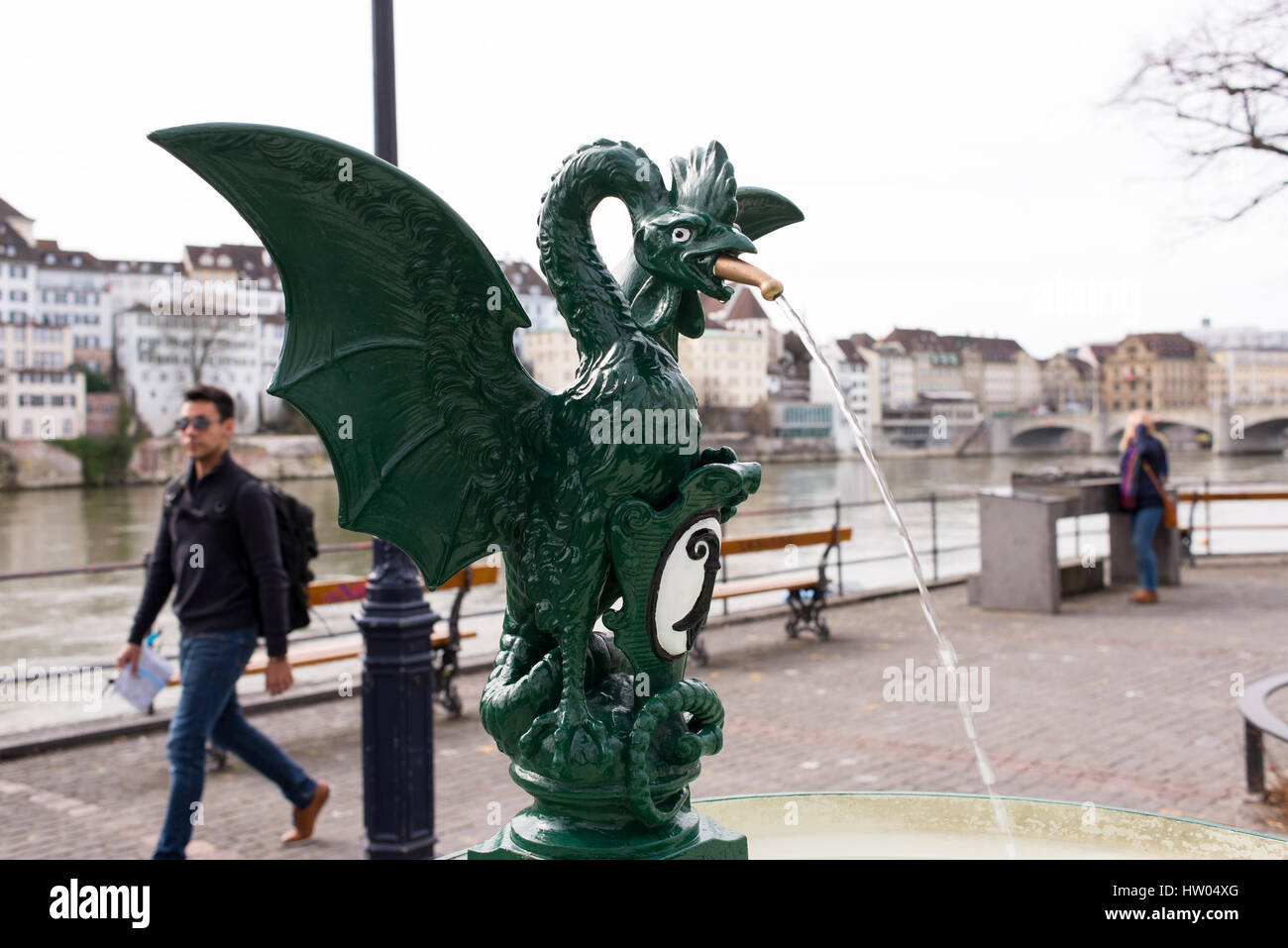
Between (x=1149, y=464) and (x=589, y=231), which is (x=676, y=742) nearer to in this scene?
(x=589, y=231)

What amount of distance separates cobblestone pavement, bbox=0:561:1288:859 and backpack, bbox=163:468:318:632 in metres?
1.02

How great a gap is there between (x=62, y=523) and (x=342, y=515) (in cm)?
3531

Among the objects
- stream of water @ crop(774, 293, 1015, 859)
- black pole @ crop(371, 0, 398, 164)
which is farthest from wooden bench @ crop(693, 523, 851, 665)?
stream of water @ crop(774, 293, 1015, 859)

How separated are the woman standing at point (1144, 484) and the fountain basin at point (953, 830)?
8.58m

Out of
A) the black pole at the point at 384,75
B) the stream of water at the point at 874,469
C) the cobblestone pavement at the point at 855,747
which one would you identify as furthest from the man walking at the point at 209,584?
the stream of water at the point at 874,469

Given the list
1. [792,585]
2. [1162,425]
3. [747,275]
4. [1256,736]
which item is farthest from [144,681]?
[1162,425]

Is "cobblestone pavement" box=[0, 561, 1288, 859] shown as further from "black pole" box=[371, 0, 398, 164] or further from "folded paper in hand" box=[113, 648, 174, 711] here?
"black pole" box=[371, 0, 398, 164]

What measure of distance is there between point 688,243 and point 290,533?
3.55 m

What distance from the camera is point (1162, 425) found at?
202ft

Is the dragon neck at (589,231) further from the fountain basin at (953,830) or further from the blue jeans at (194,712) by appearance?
the blue jeans at (194,712)

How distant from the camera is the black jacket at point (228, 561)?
4.34 meters

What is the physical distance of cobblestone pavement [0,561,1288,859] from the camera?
195 inches
